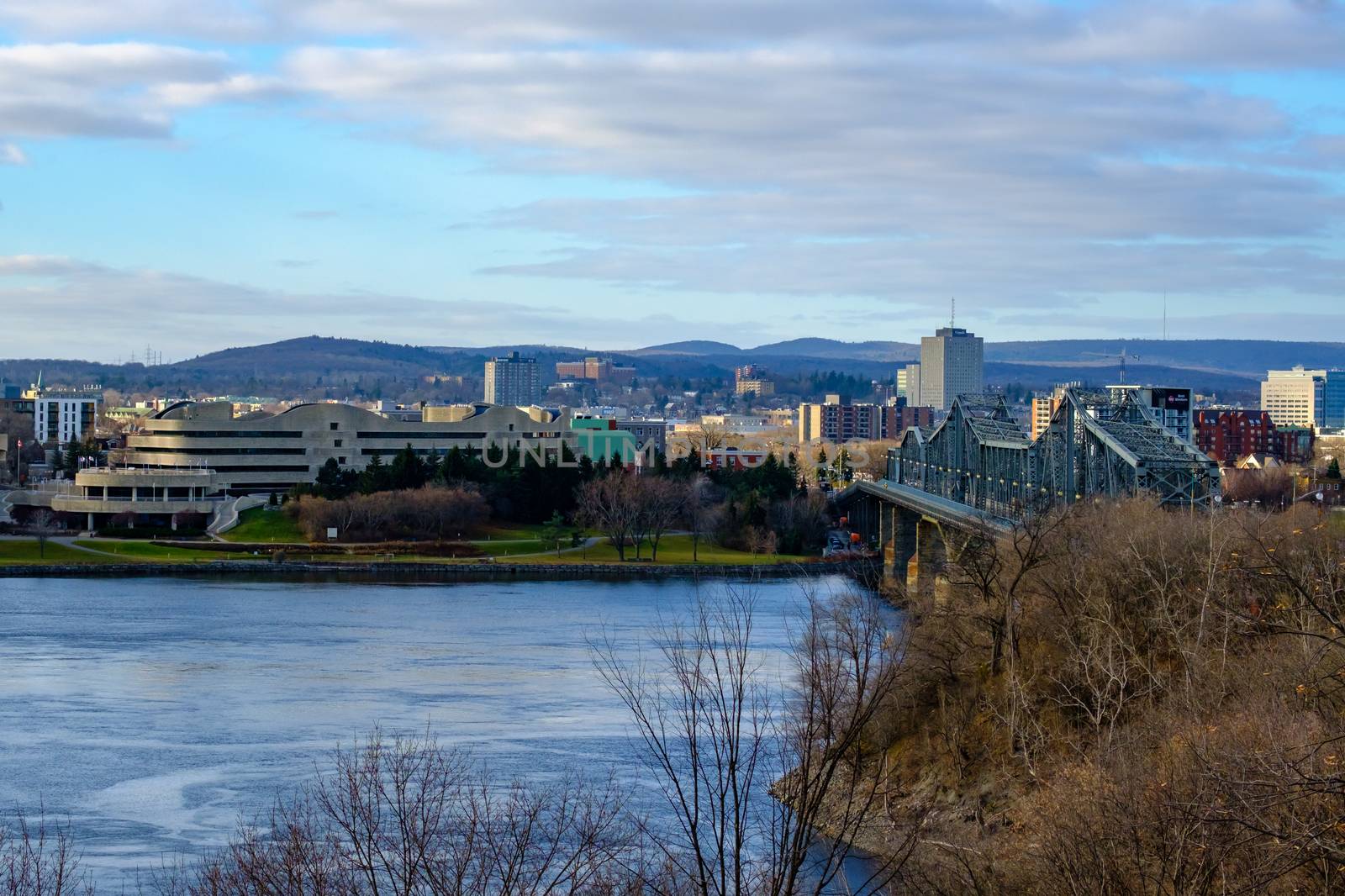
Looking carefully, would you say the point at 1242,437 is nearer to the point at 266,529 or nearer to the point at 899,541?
the point at 899,541

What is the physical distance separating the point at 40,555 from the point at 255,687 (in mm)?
28647

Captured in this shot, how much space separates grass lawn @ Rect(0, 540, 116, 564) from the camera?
5519 centimetres

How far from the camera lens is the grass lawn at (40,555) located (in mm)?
55188

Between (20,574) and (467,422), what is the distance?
26.9 metres

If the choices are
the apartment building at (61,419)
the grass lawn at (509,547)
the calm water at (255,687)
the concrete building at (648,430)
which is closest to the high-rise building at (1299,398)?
the concrete building at (648,430)

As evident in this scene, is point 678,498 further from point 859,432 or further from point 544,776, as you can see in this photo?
point 859,432

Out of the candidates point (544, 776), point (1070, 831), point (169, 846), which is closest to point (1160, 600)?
point (544, 776)

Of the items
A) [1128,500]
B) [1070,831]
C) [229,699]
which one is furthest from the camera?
[1128,500]

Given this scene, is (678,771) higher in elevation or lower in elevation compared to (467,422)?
lower

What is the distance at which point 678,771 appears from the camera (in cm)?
2308

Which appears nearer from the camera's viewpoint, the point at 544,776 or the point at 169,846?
the point at 169,846

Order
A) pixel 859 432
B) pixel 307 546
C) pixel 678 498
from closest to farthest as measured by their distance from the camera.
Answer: pixel 307 546, pixel 678 498, pixel 859 432

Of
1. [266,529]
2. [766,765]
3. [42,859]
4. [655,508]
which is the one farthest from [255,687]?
[266,529]

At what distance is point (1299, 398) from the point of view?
191125 mm
